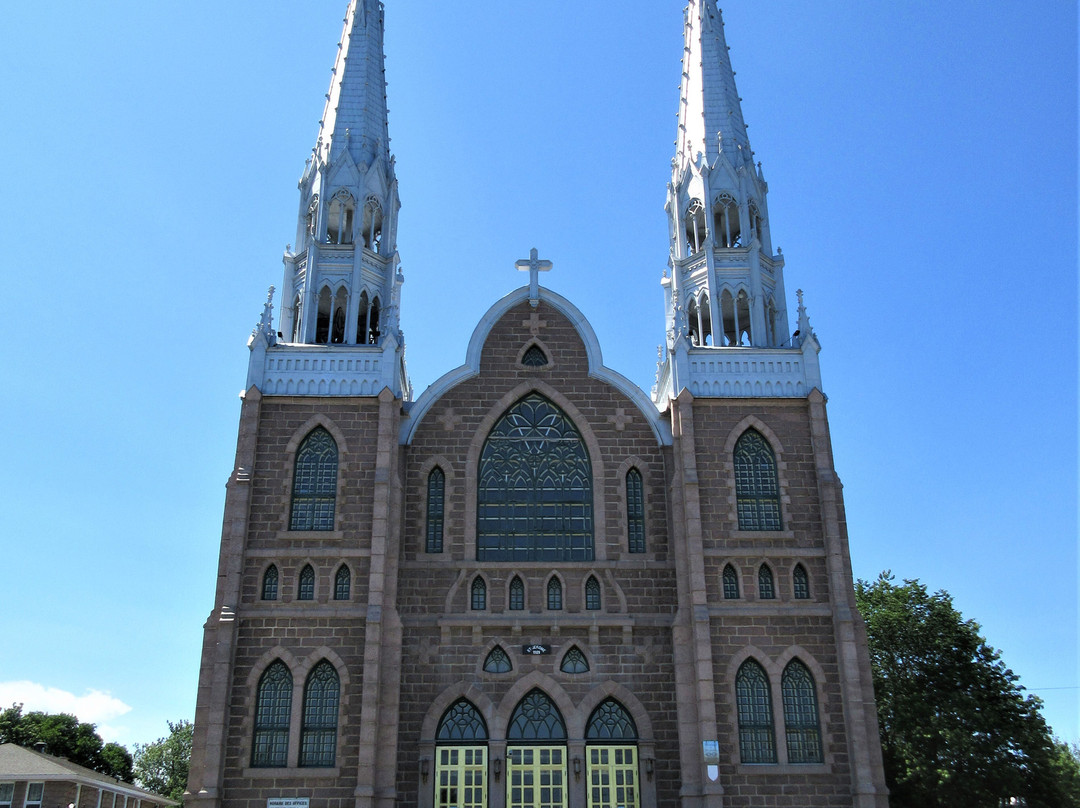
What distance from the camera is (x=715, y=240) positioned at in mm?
34125

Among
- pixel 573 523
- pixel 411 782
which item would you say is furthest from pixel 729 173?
pixel 411 782

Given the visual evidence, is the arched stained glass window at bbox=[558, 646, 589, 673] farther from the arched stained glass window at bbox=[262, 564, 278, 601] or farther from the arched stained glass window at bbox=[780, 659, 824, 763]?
the arched stained glass window at bbox=[262, 564, 278, 601]

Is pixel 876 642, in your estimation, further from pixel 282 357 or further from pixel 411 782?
pixel 282 357

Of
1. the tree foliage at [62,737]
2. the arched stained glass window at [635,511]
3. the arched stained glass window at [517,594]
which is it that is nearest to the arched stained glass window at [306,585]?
the arched stained glass window at [517,594]

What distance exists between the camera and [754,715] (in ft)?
87.5

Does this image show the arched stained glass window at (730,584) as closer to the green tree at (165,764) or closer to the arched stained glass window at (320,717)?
the arched stained glass window at (320,717)

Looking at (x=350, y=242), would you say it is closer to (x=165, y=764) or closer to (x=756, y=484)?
(x=756, y=484)

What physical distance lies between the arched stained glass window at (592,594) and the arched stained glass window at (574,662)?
1.23 meters

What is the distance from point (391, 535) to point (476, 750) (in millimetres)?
6077

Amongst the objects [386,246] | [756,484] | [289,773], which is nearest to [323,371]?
[386,246]

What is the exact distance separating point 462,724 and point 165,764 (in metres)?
49.1

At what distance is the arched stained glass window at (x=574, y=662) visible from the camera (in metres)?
27.6

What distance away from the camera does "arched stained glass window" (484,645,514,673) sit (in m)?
27.5

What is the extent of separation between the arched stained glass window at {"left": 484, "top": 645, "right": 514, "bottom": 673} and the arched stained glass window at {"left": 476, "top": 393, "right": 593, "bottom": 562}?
256 centimetres
